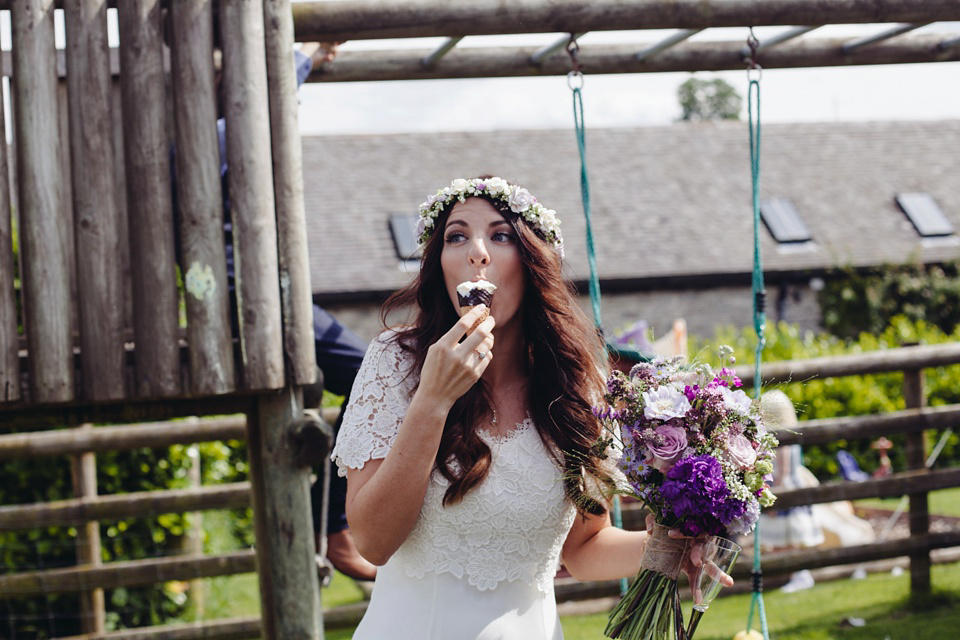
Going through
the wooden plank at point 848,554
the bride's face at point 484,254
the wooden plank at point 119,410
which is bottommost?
the wooden plank at point 848,554

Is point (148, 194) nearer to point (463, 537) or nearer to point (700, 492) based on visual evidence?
point (463, 537)

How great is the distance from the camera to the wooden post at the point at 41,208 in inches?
124

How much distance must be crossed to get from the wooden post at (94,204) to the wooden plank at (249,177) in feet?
1.20

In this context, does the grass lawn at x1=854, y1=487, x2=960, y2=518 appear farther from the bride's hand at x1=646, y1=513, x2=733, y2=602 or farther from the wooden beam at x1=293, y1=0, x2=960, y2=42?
the bride's hand at x1=646, y1=513, x2=733, y2=602

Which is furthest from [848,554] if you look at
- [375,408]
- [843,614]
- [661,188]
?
[661,188]

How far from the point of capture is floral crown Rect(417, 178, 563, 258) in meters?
2.61

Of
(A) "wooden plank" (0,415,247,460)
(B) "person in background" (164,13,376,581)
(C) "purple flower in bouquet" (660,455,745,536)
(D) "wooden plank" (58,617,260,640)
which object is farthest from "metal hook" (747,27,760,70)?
(D) "wooden plank" (58,617,260,640)

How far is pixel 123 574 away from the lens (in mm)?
4898

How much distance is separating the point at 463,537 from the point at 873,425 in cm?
405

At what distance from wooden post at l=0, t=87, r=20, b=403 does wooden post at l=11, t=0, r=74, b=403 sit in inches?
1.7

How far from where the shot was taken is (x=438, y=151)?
25.6 metres

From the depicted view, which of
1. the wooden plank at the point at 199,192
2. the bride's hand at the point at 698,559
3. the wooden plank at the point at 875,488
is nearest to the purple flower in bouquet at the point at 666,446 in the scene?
the bride's hand at the point at 698,559

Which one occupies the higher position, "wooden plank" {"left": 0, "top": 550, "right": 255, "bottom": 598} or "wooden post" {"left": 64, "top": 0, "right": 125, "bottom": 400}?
"wooden post" {"left": 64, "top": 0, "right": 125, "bottom": 400}

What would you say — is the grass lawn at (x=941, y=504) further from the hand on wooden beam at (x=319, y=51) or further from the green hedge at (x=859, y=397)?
the hand on wooden beam at (x=319, y=51)
